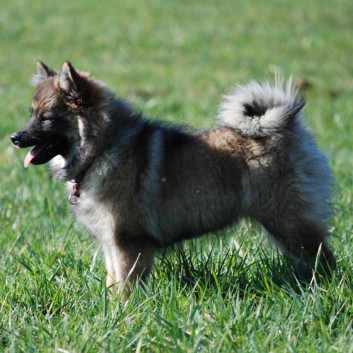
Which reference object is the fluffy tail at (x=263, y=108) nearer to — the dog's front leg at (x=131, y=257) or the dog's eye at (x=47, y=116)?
the dog's front leg at (x=131, y=257)

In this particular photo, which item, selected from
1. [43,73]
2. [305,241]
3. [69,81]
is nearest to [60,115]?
[69,81]

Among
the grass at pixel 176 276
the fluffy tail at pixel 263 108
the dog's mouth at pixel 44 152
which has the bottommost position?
the grass at pixel 176 276

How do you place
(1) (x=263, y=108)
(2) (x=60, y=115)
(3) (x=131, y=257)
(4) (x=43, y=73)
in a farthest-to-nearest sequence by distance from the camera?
(4) (x=43, y=73) < (1) (x=263, y=108) < (2) (x=60, y=115) < (3) (x=131, y=257)

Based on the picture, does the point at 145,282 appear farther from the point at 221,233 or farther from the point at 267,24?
the point at 267,24

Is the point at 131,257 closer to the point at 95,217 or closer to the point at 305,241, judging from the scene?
the point at 95,217

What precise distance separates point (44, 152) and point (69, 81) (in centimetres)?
45

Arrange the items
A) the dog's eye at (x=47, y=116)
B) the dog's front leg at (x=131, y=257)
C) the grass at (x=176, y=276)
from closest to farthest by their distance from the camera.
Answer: the grass at (x=176, y=276)
the dog's front leg at (x=131, y=257)
the dog's eye at (x=47, y=116)

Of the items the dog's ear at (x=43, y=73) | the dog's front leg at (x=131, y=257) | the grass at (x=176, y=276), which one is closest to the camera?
the grass at (x=176, y=276)

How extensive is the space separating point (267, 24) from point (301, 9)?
1717mm

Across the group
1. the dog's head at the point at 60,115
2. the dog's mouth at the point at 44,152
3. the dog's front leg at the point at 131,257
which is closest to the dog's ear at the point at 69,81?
the dog's head at the point at 60,115

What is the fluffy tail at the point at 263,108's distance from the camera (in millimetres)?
4180

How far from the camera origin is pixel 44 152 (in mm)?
4160

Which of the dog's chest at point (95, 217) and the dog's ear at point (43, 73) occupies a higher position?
the dog's ear at point (43, 73)

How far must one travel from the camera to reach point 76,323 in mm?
3385
